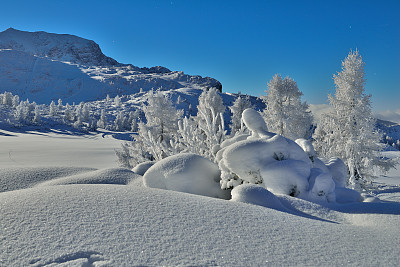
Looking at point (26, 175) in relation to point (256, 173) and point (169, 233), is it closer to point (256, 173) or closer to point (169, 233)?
point (169, 233)

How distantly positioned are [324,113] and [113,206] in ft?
42.4

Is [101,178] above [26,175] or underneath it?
above

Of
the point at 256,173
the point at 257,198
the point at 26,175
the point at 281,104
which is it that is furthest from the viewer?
the point at 281,104

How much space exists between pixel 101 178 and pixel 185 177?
1536 millimetres

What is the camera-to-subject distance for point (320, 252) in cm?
181

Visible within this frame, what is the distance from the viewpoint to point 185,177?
3818mm

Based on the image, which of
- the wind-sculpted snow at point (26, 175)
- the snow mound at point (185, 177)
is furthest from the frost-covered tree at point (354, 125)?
the wind-sculpted snow at point (26, 175)

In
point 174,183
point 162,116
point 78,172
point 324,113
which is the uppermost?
point 324,113

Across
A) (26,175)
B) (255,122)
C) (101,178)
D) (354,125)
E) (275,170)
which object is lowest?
(26,175)

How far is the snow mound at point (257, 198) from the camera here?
113 inches

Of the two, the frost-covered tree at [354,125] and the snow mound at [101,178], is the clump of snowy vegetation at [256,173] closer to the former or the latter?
the snow mound at [101,178]

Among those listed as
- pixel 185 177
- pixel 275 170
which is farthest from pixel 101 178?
pixel 275 170

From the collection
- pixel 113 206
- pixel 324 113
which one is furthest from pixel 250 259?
pixel 324 113

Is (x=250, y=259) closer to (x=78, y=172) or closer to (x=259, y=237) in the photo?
(x=259, y=237)
